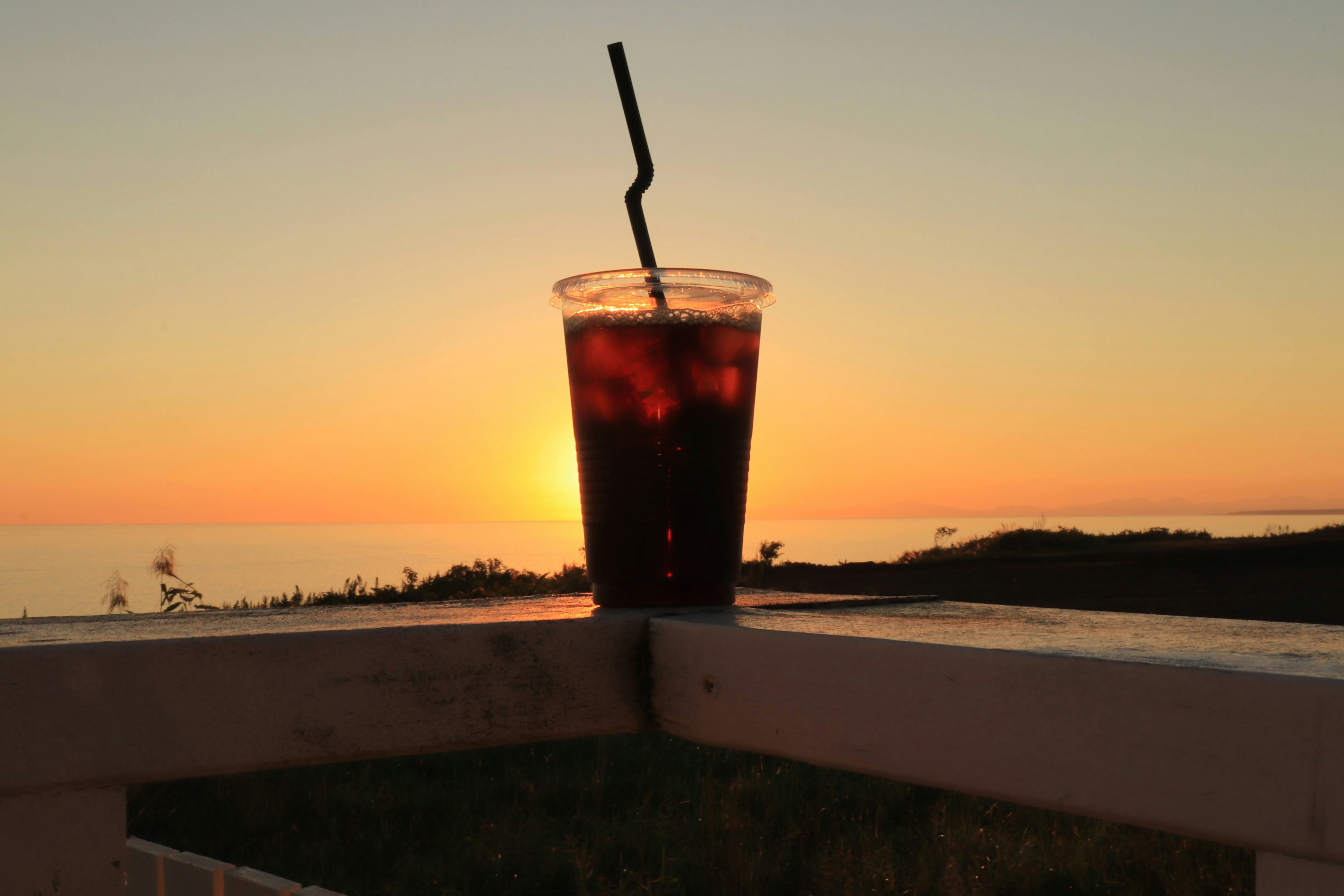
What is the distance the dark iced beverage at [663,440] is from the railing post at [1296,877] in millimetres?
721

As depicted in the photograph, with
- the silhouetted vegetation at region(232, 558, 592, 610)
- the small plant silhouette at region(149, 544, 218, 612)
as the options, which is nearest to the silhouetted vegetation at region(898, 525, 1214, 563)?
the silhouetted vegetation at region(232, 558, 592, 610)

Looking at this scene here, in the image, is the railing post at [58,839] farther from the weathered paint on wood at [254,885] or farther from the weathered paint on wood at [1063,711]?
the weathered paint on wood at [254,885]

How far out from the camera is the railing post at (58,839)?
949 mm

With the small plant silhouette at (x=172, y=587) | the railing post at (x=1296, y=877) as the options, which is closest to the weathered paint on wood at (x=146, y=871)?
the railing post at (x=1296, y=877)

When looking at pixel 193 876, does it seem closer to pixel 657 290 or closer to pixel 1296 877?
pixel 657 290

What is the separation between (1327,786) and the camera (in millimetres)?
623

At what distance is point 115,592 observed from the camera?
4.81m

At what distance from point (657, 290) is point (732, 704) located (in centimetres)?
56

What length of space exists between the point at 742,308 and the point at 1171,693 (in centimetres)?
81

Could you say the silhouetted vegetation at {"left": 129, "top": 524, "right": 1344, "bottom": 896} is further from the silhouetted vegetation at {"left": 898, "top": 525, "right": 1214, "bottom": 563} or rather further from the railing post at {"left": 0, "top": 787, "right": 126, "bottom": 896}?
the silhouetted vegetation at {"left": 898, "top": 525, "right": 1214, "bottom": 563}

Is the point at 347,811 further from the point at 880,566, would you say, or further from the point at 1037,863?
the point at 880,566

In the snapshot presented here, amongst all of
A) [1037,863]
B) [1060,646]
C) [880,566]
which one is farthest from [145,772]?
[880,566]

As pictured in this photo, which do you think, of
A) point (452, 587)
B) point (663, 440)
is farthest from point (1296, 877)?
point (452, 587)

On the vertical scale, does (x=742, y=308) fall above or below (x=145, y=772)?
above
